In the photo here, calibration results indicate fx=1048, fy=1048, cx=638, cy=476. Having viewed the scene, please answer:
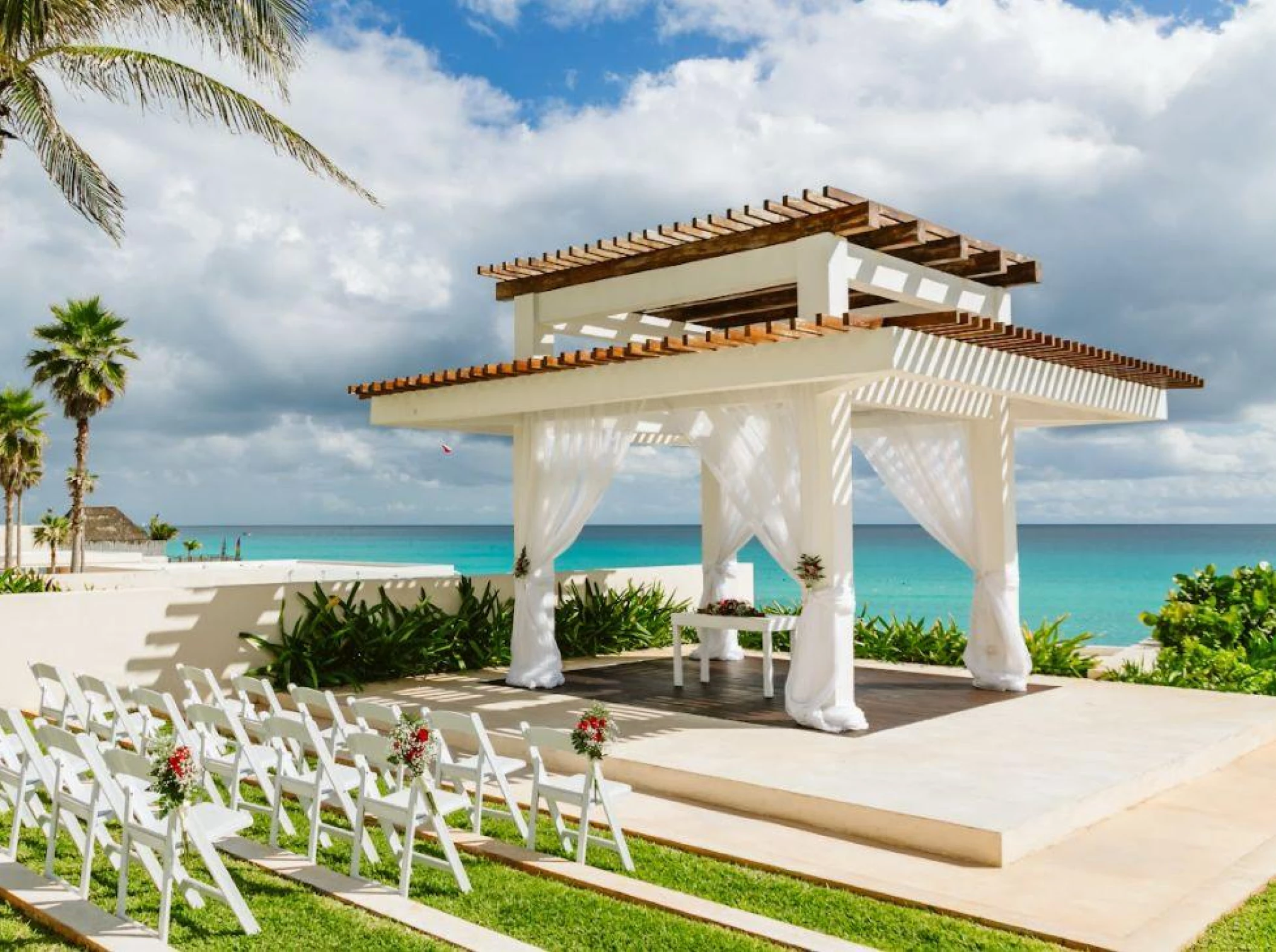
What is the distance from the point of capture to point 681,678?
1071 cm

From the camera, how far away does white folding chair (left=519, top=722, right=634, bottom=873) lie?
206 inches

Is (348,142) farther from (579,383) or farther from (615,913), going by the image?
(615,913)

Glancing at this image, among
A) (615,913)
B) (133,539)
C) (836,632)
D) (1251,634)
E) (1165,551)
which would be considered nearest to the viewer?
(615,913)

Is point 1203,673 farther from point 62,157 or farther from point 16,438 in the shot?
point 16,438

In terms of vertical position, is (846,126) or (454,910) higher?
(846,126)

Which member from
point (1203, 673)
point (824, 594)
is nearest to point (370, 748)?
point (824, 594)

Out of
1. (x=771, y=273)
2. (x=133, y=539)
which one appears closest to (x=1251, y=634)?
(x=771, y=273)

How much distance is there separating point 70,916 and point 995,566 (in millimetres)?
8445

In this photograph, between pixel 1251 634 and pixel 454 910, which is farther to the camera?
pixel 1251 634

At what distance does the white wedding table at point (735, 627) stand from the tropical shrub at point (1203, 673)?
3.65 metres

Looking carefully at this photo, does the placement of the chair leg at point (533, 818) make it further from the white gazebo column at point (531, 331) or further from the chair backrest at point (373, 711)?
the white gazebo column at point (531, 331)

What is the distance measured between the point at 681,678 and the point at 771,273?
14.0 ft

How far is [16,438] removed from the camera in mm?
31781

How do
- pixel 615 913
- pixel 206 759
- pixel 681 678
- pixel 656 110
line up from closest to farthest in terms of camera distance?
pixel 615 913
pixel 206 759
pixel 656 110
pixel 681 678
